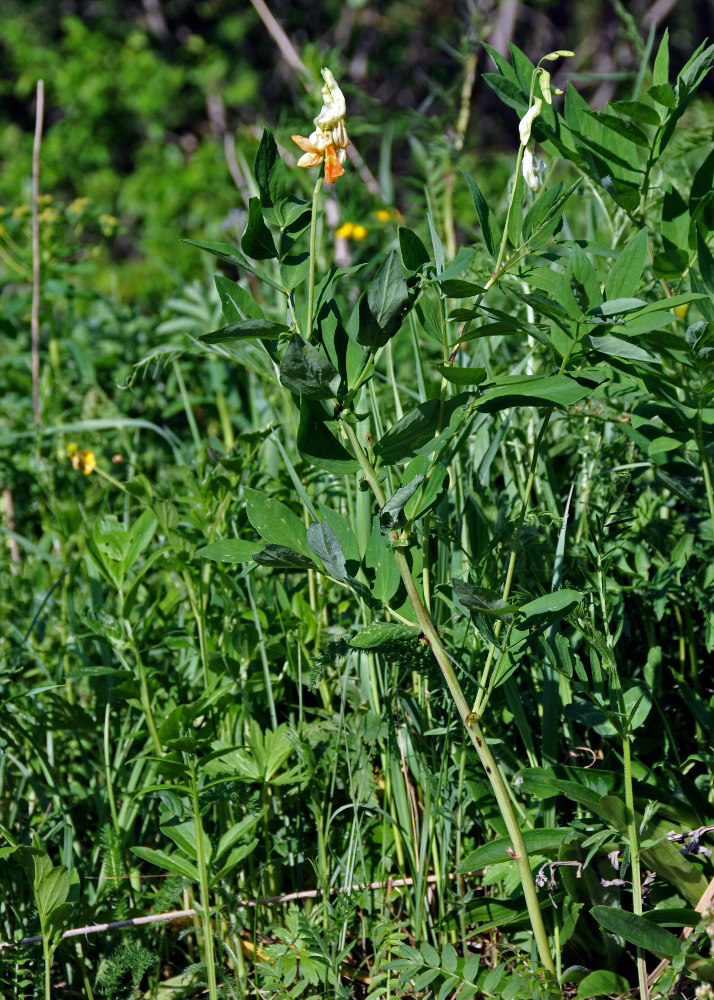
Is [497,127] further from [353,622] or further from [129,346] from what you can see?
[353,622]

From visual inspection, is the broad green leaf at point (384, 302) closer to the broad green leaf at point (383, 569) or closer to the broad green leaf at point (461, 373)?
the broad green leaf at point (461, 373)

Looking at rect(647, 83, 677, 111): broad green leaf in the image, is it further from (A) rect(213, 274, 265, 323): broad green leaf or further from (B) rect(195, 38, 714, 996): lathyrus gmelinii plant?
(A) rect(213, 274, 265, 323): broad green leaf

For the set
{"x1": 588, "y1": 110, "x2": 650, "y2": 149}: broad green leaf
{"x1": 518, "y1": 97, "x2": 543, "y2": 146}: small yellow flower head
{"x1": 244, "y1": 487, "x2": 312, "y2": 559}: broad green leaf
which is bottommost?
{"x1": 244, "y1": 487, "x2": 312, "y2": 559}: broad green leaf

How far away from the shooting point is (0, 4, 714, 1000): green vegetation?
0.81m

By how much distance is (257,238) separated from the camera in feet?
2.60

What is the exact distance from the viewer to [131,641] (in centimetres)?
113

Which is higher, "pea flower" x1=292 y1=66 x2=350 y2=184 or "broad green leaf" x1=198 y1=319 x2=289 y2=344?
"pea flower" x1=292 y1=66 x2=350 y2=184

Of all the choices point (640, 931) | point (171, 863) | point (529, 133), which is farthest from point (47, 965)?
point (529, 133)

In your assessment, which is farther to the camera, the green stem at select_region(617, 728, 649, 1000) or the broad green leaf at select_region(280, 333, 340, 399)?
the green stem at select_region(617, 728, 649, 1000)

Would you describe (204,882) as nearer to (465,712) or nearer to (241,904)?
(241,904)

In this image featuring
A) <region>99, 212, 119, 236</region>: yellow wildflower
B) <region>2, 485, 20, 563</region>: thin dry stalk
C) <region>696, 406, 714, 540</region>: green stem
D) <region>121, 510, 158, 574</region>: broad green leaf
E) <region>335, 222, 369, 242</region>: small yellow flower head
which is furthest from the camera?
<region>99, 212, 119, 236</region>: yellow wildflower

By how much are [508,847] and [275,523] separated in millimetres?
404

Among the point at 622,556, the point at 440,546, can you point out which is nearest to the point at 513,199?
the point at 440,546

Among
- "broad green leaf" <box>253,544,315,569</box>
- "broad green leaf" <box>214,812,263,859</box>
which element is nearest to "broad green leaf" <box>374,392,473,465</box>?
"broad green leaf" <box>253,544,315,569</box>
